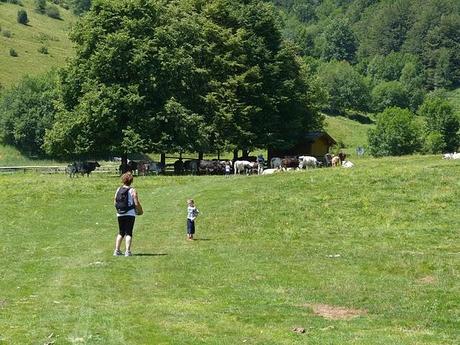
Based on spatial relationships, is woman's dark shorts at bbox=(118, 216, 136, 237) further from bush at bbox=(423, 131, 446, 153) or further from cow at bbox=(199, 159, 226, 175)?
bush at bbox=(423, 131, 446, 153)

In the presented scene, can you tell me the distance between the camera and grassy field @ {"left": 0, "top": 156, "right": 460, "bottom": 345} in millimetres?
14695

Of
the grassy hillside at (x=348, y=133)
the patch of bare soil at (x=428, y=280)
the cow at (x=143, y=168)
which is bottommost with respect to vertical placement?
A: the patch of bare soil at (x=428, y=280)

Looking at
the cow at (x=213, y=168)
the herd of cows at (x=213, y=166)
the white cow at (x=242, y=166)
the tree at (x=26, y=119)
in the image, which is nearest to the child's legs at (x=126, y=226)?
the herd of cows at (x=213, y=166)

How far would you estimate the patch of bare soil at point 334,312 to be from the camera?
16044mm

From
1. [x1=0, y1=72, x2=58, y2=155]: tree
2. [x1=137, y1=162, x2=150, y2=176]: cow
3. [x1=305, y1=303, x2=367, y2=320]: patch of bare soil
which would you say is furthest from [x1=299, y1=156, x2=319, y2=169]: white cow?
[x1=0, y1=72, x2=58, y2=155]: tree

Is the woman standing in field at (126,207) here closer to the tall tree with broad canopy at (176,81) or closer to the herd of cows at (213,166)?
the tall tree with broad canopy at (176,81)

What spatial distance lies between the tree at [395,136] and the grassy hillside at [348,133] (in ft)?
15.0

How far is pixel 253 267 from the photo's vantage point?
74.6ft

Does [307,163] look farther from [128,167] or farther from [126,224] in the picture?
[126,224]

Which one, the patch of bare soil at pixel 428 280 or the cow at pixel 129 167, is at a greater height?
the cow at pixel 129 167

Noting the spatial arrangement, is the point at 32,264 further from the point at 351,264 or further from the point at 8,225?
the point at 8,225

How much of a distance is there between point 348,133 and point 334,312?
171513 mm

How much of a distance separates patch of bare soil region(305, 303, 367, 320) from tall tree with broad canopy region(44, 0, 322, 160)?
157 ft

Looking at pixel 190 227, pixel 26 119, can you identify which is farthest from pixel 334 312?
pixel 26 119
